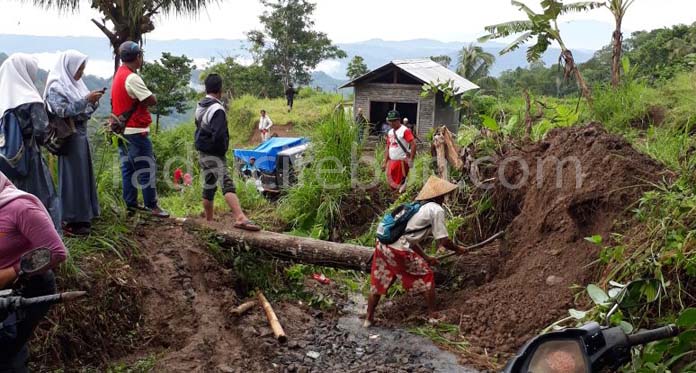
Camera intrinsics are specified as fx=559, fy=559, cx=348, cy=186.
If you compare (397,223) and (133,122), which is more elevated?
(133,122)

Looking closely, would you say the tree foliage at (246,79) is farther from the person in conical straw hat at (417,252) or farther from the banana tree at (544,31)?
the person in conical straw hat at (417,252)

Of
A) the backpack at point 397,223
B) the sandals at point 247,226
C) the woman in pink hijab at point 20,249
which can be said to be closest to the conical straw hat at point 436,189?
the backpack at point 397,223

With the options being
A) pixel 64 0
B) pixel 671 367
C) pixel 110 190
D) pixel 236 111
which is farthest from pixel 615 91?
pixel 236 111

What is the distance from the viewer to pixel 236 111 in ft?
87.7

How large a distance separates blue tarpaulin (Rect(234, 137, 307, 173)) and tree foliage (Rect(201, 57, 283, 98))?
68.2 ft

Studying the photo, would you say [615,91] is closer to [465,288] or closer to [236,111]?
[465,288]

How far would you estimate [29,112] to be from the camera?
13.9 ft

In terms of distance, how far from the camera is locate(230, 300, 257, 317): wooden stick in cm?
525

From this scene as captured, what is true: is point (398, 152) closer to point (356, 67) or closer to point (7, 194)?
point (7, 194)

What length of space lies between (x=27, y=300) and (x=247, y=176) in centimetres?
984

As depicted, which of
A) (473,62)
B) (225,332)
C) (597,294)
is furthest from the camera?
(473,62)

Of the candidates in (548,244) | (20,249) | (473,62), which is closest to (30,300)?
(20,249)

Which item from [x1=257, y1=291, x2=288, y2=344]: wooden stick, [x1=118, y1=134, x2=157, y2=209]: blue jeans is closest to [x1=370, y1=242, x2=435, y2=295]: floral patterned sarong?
[x1=257, y1=291, x2=288, y2=344]: wooden stick

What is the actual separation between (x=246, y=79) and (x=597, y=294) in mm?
33178
